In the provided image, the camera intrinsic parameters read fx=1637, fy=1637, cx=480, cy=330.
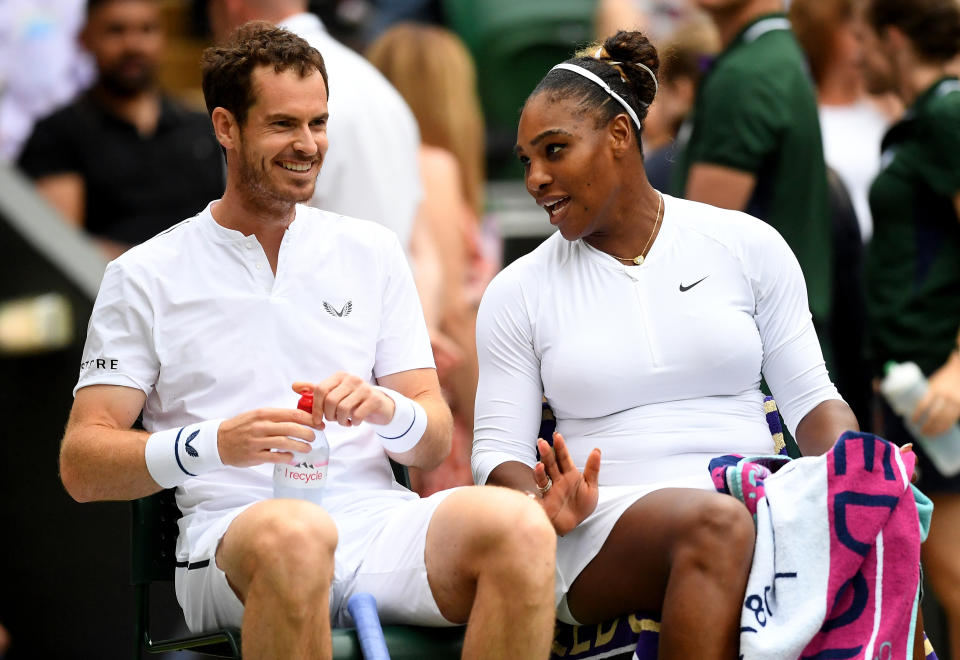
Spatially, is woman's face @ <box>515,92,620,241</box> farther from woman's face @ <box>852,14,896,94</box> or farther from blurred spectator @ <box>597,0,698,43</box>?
blurred spectator @ <box>597,0,698,43</box>

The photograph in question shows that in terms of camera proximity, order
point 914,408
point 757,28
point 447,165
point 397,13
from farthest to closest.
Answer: point 397,13 < point 447,165 < point 757,28 < point 914,408

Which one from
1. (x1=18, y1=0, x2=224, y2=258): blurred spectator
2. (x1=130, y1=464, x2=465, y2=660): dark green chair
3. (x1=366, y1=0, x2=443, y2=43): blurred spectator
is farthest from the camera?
(x1=366, y1=0, x2=443, y2=43): blurred spectator

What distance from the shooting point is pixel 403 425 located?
3305mm

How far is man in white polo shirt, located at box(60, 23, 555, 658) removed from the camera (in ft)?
10.0

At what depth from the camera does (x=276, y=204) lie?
345cm

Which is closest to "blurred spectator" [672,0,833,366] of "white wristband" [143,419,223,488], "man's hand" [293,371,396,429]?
"man's hand" [293,371,396,429]

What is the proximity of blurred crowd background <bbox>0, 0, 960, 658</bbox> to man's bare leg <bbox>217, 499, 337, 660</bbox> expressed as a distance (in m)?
1.28

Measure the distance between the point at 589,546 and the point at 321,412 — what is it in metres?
0.62

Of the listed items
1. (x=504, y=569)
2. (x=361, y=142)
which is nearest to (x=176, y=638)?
(x=504, y=569)

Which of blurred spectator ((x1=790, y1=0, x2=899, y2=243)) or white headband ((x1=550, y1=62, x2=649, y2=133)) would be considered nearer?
white headband ((x1=550, y1=62, x2=649, y2=133))

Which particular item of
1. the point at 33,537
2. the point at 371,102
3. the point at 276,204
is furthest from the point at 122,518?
the point at 276,204

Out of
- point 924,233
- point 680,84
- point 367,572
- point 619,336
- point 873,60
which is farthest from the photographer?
point 680,84

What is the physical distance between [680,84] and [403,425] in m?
3.28

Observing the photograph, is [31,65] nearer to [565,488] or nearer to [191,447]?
[191,447]
